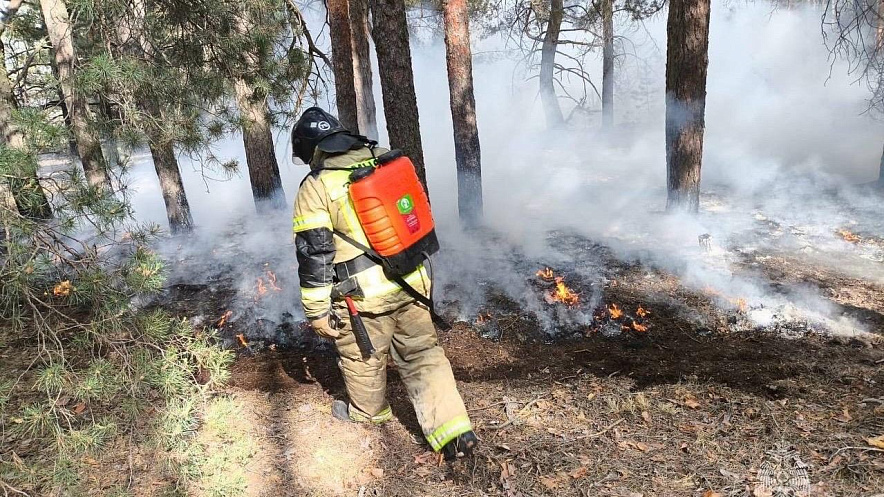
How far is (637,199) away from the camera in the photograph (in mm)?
10047

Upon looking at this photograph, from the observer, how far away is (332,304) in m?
3.43

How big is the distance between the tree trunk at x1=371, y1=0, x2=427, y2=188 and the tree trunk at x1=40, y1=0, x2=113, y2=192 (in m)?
2.70

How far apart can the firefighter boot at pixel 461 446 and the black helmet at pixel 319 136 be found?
1878 mm

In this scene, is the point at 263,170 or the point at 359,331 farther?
the point at 263,170

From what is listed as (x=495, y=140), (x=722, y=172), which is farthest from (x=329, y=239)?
(x=495, y=140)

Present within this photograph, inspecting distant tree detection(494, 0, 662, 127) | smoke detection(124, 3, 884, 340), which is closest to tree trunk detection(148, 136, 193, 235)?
smoke detection(124, 3, 884, 340)

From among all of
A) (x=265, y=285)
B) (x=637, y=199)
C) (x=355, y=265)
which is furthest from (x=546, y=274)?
(x=637, y=199)

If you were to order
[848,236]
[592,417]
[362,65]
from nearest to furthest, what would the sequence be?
[592,417]
[848,236]
[362,65]

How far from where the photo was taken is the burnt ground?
119 inches

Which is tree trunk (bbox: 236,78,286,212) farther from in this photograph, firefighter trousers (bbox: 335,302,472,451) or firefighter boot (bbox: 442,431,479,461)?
firefighter boot (bbox: 442,431,479,461)

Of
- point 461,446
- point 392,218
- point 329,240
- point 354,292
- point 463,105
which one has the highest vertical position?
point 463,105

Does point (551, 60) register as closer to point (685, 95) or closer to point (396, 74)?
point (685, 95)

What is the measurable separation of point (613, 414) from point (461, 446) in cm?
111

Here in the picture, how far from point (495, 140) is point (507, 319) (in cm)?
1326
